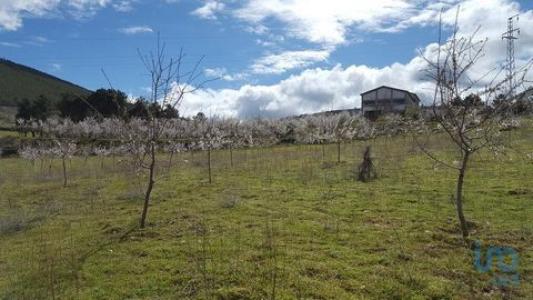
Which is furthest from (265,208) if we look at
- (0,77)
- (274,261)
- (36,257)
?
(0,77)

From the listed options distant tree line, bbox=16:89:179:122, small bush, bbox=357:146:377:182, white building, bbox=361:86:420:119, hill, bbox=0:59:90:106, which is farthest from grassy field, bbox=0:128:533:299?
hill, bbox=0:59:90:106

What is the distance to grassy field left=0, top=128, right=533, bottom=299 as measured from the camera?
5277mm

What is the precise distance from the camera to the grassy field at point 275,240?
208 inches

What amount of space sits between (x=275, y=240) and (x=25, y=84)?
417 ft

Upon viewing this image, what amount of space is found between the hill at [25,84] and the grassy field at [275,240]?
318ft

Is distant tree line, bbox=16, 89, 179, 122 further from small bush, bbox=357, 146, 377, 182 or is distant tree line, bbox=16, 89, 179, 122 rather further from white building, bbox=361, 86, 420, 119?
small bush, bbox=357, 146, 377, 182

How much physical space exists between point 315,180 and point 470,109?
23.8ft

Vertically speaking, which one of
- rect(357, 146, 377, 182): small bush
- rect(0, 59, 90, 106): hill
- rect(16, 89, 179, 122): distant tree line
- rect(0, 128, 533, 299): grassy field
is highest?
rect(0, 59, 90, 106): hill

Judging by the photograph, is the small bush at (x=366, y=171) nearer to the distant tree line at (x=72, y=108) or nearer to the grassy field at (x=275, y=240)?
the grassy field at (x=275, y=240)

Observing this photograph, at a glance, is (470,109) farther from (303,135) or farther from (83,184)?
(303,135)

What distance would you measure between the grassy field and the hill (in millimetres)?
96856

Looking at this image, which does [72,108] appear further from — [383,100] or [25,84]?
[25,84]

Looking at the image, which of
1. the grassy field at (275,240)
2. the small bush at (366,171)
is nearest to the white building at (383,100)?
the small bush at (366,171)

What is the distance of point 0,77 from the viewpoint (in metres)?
115
